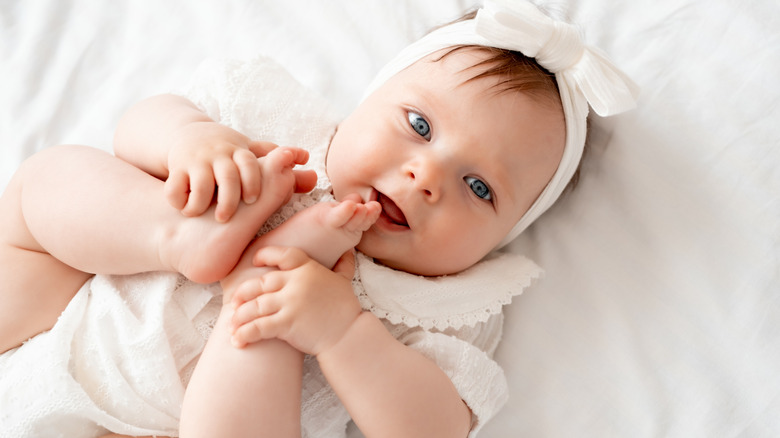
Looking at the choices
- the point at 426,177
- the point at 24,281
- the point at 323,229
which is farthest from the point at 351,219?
the point at 24,281

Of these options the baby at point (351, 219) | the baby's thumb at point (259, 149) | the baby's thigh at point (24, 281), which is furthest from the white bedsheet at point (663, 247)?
the baby's thumb at point (259, 149)

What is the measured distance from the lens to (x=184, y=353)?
4.06 feet

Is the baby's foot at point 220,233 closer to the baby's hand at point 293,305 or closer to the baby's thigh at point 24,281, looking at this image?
the baby's hand at point 293,305

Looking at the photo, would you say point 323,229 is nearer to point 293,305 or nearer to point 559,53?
point 293,305

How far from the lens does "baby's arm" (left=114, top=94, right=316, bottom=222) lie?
112cm

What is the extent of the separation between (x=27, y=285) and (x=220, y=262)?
1.44 ft

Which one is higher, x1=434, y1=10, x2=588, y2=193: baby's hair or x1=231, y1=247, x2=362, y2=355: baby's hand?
x1=434, y1=10, x2=588, y2=193: baby's hair

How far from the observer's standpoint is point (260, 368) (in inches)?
43.7

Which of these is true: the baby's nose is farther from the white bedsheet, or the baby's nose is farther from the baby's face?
the white bedsheet

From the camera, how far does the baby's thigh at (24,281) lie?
126 cm

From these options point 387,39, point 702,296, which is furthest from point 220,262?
point 702,296

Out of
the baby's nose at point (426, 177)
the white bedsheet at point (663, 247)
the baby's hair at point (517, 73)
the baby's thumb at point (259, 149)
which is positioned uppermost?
the baby's hair at point (517, 73)

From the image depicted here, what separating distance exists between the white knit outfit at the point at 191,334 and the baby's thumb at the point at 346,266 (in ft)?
0.12

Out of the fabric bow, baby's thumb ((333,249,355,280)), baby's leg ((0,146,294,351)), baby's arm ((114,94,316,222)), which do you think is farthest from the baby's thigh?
the fabric bow
